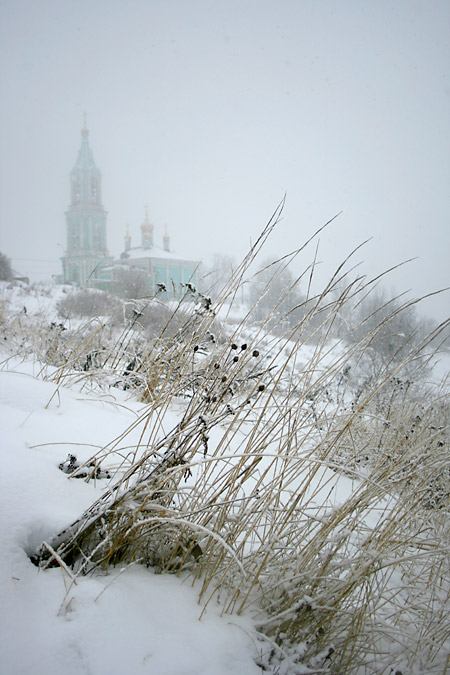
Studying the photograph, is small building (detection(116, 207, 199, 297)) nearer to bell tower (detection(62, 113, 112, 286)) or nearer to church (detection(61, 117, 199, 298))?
church (detection(61, 117, 199, 298))

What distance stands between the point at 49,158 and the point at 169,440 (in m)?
231

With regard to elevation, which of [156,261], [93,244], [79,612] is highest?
[93,244]

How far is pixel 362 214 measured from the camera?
117m

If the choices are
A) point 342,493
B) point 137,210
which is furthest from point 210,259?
point 137,210

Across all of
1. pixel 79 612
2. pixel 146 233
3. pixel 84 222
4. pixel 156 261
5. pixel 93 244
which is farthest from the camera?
pixel 84 222

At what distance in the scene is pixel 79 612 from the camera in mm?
715

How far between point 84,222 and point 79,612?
5127 centimetres

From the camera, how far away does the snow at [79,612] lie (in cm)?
64

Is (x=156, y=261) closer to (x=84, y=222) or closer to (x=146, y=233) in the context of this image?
(x=146, y=233)

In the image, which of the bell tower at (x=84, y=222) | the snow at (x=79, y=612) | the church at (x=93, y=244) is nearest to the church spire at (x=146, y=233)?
the church at (x=93, y=244)

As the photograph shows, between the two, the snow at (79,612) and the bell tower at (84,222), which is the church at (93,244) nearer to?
the bell tower at (84,222)

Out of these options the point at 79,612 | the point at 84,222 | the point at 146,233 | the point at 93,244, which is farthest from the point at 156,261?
the point at 79,612

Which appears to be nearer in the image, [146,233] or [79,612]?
[79,612]

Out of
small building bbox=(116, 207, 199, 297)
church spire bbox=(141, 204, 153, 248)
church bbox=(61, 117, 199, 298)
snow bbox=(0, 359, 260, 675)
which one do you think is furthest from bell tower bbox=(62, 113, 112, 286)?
snow bbox=(0, 359, 260, 675)
